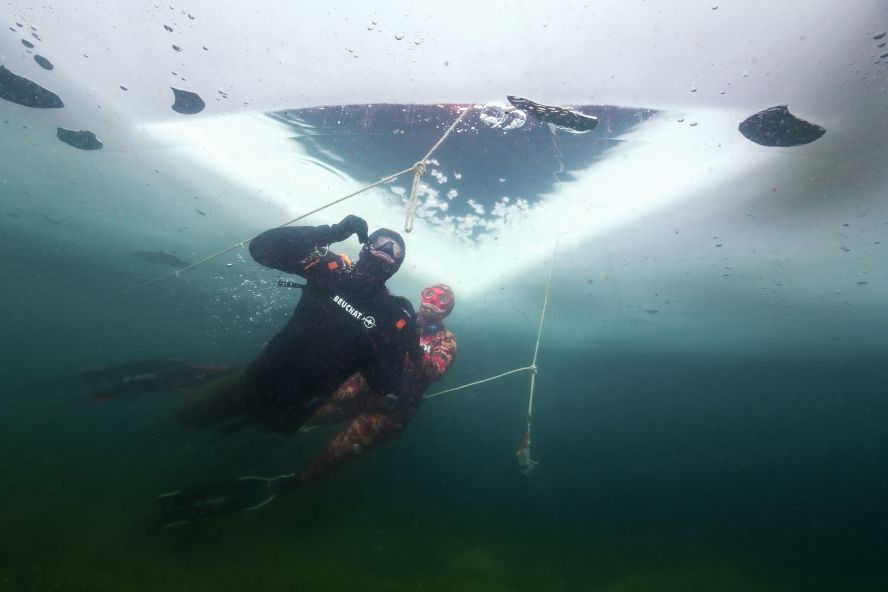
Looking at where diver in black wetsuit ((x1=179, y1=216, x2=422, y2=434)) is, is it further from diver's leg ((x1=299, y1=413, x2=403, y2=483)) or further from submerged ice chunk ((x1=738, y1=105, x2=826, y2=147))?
submerged ice chunk ((x1=738, y1=105, x2=826, y2=147))

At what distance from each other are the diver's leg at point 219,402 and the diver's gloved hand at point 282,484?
4.05ft

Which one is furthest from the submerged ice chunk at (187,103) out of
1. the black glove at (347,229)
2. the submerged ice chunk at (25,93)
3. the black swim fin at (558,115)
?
the black swim fin at (558,115)

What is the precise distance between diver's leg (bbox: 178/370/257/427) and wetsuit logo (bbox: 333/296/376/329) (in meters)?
1.72

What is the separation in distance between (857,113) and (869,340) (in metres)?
25.9

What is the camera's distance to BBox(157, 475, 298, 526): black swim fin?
5.22 meters

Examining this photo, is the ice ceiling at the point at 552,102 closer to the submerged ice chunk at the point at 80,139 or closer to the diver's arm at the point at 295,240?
the submerged ice chunk at the point at 80,139

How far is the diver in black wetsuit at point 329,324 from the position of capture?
4.43 m

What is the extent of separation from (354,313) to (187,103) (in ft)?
23.1

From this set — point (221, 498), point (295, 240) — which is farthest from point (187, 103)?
point (221, 498)

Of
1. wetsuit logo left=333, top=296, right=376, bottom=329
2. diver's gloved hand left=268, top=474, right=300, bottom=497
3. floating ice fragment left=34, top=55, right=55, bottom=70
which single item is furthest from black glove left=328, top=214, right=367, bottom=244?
floating ice fragment left=34, top=55, right=55, bottom=70

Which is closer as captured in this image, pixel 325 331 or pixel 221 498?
Answer: pixel 325 331

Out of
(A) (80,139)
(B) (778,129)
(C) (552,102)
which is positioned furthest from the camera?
(A) (80,139)

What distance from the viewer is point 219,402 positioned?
5.20 meters

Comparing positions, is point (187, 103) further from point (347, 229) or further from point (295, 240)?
point (347, 229)
